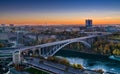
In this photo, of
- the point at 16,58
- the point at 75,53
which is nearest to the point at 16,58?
the point at 16,58

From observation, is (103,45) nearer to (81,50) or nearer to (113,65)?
(81,50)

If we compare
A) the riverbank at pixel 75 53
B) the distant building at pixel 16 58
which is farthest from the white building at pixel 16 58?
the riverbank at pixel 75 53

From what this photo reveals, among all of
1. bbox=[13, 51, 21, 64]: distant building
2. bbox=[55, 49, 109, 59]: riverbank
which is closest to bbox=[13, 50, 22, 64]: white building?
bbox=[13, 51, 21, 64]: distant building

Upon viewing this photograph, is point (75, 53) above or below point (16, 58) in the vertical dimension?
below

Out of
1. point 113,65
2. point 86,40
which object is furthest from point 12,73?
point 86,40

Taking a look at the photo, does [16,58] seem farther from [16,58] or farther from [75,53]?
[75,53]

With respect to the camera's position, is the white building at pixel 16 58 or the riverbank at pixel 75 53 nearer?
the white building at pixel 16 58

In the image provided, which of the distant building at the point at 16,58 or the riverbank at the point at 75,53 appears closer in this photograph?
the distant building at the point at 16,58

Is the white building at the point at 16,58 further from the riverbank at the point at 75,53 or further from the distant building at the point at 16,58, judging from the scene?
the riverbank at the point at 75,53

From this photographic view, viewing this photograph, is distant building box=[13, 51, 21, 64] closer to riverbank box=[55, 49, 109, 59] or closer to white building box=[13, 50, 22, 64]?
white building box=[13, 50, 22, 64]

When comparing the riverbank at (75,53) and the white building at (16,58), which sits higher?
the white building at (16,58)

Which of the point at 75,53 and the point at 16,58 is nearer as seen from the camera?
the point at 16,58
